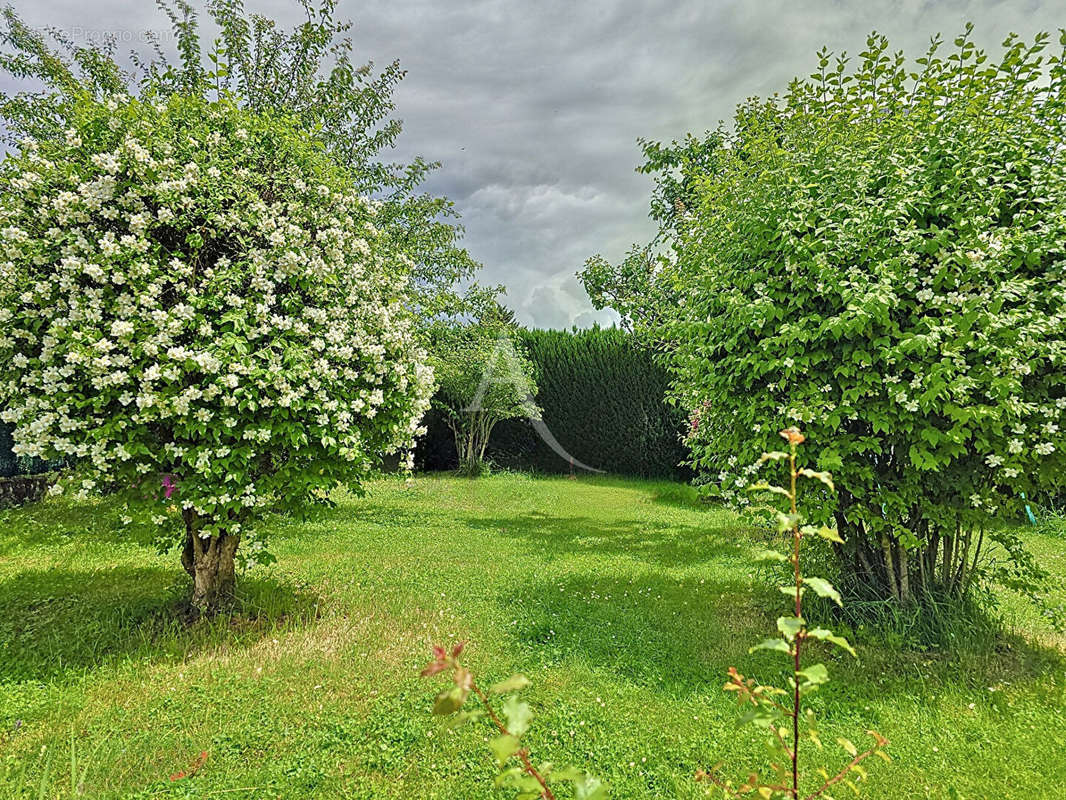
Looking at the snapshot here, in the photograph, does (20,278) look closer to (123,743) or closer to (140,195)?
(140,195)

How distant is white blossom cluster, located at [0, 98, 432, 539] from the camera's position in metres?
3.58

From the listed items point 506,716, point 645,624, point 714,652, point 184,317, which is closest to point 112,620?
point 184,317

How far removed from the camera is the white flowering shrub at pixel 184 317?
359 cm

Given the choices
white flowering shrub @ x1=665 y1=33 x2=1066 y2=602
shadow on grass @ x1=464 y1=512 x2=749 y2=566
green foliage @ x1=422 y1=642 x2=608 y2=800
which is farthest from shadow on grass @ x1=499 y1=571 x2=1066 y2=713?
green foliage @ x1=422 y1=642 x2=608 y2=800

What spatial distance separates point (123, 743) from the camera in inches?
115

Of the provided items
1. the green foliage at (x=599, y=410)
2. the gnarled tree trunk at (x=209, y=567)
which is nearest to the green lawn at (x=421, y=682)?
the gnarled tree trunk at (x=209, y=567)

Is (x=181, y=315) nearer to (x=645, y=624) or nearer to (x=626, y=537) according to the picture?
(x=645, y=624)

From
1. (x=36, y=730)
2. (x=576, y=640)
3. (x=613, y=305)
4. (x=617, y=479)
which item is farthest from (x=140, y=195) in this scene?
(x=617, y=479)

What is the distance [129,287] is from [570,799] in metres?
3.91

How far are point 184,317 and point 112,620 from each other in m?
2.50

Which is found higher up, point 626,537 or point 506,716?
point 506,716

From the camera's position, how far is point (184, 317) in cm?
358

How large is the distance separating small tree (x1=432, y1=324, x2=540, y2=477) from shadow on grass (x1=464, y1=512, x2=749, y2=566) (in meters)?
4.61

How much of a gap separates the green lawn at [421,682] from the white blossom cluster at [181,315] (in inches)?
44.2
